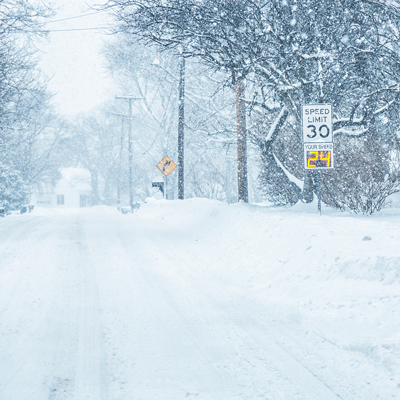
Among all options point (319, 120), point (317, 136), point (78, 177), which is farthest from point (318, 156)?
point (78, 177)

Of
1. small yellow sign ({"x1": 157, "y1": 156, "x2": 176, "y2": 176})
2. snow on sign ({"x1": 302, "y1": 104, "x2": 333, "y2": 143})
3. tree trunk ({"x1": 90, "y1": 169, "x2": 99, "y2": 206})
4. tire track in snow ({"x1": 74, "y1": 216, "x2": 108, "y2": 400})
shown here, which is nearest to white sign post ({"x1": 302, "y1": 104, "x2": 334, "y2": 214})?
snow on sign ({"x1": 302, "y1": 104, "x2": 333, "y2": 143})

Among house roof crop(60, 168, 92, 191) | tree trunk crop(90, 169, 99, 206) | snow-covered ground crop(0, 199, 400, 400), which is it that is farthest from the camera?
house roof crop(60, 168, 92, 191)

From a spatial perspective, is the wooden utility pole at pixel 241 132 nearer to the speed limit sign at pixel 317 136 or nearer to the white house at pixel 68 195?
the speed limit sign at pixel 317 136

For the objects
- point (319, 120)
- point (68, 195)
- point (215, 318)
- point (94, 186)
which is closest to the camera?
point (215, 318)

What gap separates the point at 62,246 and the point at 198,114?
61.5 ft

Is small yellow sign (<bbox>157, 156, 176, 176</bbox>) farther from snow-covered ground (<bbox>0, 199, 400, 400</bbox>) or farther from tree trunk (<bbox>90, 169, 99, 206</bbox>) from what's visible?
tree trunk (<bbox>90, 169, 99, 206</bbox>)

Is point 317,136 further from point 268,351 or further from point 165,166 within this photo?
point 165,166

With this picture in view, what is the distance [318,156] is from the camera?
10.9 meters

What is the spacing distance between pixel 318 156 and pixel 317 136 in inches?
16.8

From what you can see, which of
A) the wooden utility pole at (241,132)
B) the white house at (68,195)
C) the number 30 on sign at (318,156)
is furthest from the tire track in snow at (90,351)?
the white house at (68,195)

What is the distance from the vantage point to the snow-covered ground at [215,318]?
409 centimetres

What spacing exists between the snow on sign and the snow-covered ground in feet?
5.76

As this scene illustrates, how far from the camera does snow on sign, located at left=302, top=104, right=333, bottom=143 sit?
425 inches

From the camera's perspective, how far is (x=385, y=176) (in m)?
13.8
